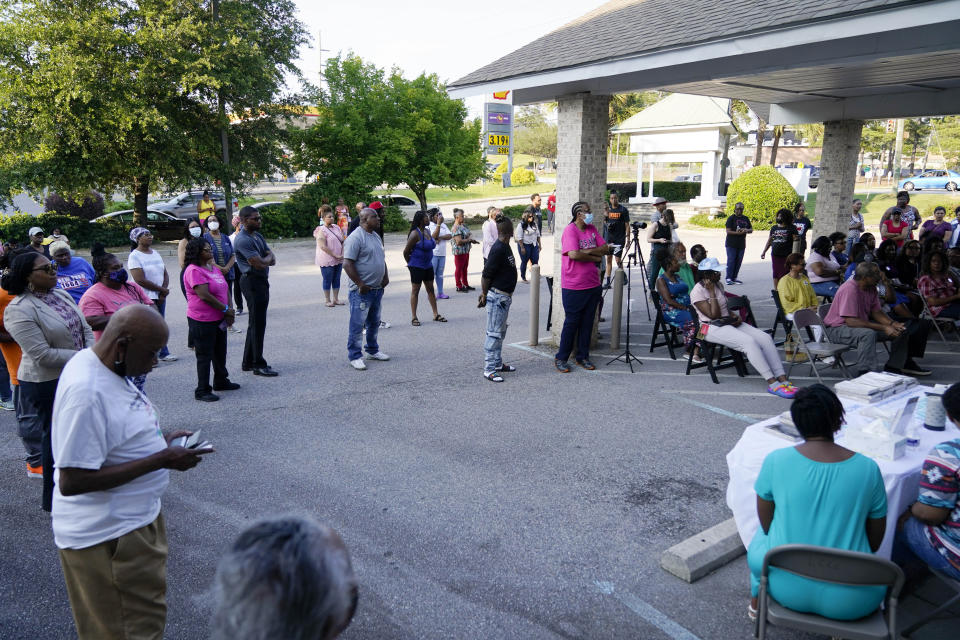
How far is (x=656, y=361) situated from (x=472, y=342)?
2.69 metres

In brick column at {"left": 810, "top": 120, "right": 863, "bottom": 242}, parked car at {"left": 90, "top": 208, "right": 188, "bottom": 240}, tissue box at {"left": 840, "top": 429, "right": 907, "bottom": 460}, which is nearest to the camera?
tissue box at {"left": 840, "top": 429, "right": 907, "bottom": 460}

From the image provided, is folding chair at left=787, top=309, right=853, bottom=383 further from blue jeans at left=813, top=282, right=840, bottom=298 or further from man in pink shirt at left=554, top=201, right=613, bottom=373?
man in pink shirt at left=554, top=201, right=613, bottom=373

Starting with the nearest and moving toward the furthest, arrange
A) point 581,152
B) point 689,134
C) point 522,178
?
1. point 581,152
2. point 689,134
3. point 522,178

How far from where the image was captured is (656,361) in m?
9.07

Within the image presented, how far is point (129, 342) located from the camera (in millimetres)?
2633

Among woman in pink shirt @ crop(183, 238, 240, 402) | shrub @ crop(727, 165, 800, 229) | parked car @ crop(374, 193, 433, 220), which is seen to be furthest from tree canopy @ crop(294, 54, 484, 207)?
woman in pink shirt @ crop(183, 238, 240, 402)

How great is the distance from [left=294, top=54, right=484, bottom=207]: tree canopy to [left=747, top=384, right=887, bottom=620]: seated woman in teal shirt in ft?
76.6

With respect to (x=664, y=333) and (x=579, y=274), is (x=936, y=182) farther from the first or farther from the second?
(x=579, y=274)

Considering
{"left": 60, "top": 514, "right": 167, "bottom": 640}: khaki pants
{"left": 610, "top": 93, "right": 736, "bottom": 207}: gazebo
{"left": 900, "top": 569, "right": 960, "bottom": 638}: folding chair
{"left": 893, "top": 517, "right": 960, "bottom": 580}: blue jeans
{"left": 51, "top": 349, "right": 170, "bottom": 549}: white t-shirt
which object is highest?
{"left": 610, "top": 93, "right": 736, "bottom": 207}: gazebo

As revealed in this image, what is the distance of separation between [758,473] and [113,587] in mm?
3246

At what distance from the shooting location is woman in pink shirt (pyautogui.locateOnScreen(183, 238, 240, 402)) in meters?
7.01

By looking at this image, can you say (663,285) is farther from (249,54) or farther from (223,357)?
(249,54)

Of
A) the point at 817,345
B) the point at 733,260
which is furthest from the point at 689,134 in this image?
the point at 817,345

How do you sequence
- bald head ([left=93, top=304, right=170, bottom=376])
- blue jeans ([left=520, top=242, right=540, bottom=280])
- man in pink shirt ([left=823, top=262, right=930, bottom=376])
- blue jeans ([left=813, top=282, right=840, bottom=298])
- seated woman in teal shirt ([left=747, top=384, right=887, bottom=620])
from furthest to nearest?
blue jeans ([left=520, top=242, right=540, bottom=280]) < blue jeans ([left=813, top=282, right=840, bottom=298]) < man in pink shirt ([left=823, top=262, right=930, bottom=376]) < seated woman in teal shirt ([left=747, top=384, right=887, bottom=620]) < bald head ([left=93, top=304, right=170, bottom=376])
